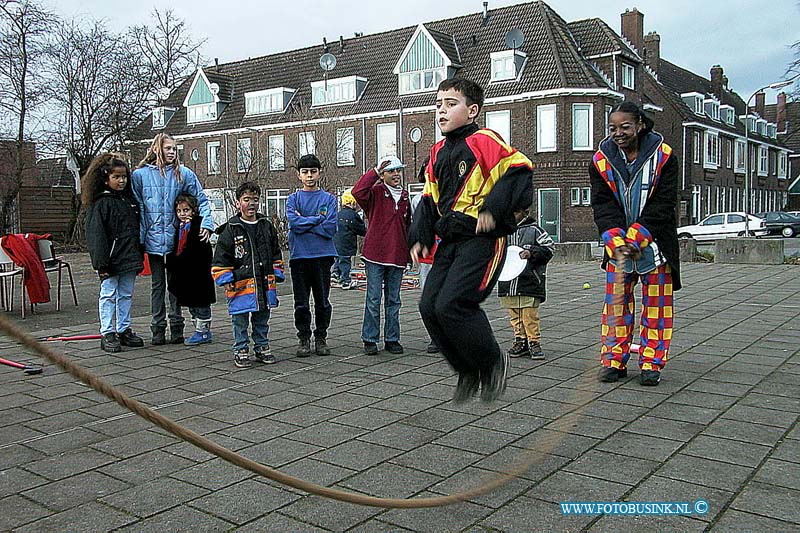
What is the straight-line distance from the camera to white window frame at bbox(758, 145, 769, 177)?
59491mm

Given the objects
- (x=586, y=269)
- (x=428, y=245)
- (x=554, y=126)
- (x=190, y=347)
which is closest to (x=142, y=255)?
(x=190, y=347)

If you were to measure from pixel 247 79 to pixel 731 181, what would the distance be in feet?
111

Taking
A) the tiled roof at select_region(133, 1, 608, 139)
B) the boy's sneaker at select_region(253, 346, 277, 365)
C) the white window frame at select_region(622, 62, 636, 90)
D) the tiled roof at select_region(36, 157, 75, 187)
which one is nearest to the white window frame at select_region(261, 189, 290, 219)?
the tiled roof at select_region(133, 1, 608, 139)

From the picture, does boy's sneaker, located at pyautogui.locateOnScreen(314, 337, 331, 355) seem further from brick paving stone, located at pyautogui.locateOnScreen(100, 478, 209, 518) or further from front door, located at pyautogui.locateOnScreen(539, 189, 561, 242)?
front door, located at pyautogui.locateOnScreen(539, 189, 561, 242)

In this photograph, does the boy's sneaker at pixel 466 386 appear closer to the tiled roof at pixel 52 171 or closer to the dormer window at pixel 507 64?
the tiled roof at pixel 52 171

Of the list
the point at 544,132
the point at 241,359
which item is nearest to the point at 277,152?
the point at 544,132

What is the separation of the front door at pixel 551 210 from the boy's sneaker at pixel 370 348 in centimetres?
2941

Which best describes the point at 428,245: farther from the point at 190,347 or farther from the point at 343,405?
the point at 190,347

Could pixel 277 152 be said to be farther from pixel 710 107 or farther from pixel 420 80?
pixel 710 107

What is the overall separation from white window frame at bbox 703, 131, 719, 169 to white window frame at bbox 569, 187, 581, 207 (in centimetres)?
1747

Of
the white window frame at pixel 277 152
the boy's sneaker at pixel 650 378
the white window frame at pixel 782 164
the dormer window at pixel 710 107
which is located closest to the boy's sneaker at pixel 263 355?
the boy's sneaker at pixel 650 378

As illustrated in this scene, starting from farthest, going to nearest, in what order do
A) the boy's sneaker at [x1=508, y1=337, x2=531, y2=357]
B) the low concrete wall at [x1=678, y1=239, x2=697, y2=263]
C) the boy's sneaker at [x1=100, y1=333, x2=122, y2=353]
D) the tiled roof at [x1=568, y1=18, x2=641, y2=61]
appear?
1. the tiled roof at [x1=568, y1=18, x2=641, y2=61]
2. the low concrete wall at [x1=678, y1=239, x2=697, y2=263]
3. the boy's sneaker at [x1=100, y1=333, x2=122, y2=353]
4. the boy's sneaker at [x1=508, y1=337, x2=531, y2=357]

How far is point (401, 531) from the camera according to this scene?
3252mm

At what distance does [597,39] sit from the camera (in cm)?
3678
